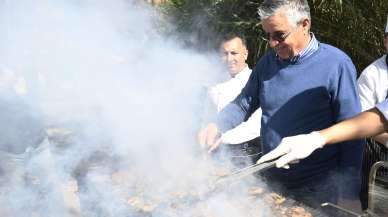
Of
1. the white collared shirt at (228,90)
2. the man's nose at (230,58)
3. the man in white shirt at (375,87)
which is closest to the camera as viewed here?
the man in white shirt at (375,87)

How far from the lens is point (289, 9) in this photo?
2816 millimetres

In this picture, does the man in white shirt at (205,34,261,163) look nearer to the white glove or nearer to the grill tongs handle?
the grill tongs handle

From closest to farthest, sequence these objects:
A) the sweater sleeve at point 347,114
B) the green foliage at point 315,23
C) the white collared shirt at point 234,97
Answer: the sweater sleeve at point 347,114 → the white collared shirt at point 234,97 → the green foliage at point 315,23

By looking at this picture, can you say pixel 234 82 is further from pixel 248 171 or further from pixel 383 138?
pixel 248 171

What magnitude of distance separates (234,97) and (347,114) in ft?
4.84

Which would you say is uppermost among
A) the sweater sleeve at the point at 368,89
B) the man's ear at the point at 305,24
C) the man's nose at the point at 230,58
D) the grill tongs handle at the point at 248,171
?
the man's nose at the point at 230,58

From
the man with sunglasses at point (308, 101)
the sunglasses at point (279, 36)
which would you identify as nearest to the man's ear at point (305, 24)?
the man with sunglasses at point (308, 101)

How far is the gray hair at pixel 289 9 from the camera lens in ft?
9.20

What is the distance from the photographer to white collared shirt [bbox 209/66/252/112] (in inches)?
161

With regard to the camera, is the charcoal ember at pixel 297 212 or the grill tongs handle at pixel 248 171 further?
the charcoal ember at pixel 297 212

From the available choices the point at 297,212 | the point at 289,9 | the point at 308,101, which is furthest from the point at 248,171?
the point at 289,9

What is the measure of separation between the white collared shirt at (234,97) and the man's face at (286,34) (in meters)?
0.93

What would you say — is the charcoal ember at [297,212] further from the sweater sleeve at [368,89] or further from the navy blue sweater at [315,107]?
the sweater sleeve at [368,89]

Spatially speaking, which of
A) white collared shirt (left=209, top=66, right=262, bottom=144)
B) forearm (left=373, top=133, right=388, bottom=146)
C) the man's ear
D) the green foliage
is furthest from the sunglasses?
the green foliage
